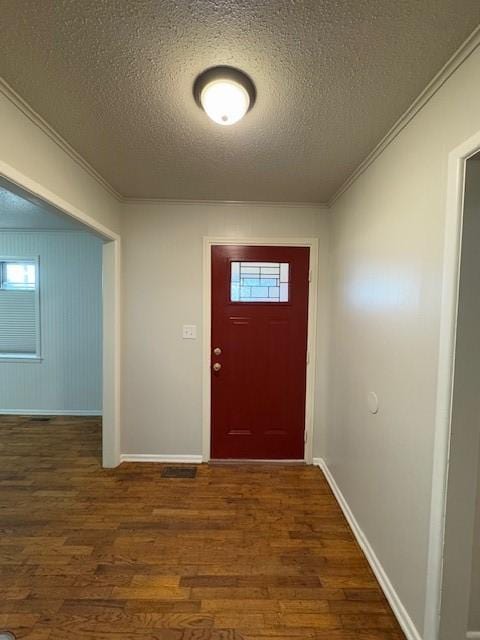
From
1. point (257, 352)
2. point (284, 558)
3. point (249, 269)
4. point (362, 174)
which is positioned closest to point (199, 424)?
point (257, 352)

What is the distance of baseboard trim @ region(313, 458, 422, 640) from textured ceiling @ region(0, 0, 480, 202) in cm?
231

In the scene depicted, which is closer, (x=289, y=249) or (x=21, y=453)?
(x=289, y=249)

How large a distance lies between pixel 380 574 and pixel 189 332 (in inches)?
83.1

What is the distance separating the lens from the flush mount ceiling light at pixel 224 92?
1.21 m

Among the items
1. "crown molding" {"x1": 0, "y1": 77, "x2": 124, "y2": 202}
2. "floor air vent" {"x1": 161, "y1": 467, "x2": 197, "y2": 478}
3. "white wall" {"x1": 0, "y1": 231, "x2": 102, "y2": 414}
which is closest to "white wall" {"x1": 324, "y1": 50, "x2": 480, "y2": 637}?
"floor air vent" {"x1": 161, "y1": 467, "x2": 197, "y2": 478}

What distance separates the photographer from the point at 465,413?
1.16m

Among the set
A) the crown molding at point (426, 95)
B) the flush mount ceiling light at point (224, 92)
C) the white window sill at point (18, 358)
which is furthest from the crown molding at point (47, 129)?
the white window sill at point (18, 358)

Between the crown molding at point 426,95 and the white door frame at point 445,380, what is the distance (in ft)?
0.98

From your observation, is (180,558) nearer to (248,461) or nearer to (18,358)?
(248,461)

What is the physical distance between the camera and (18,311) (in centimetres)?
399

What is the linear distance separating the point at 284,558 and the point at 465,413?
4.47ft

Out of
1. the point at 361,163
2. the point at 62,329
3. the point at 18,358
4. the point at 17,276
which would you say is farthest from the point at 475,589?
the point at 17,276

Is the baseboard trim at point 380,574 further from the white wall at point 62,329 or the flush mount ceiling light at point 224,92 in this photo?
the white wall at point 62,329

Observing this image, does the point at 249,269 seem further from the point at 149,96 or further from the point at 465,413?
the point at 465,413
